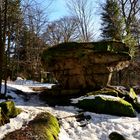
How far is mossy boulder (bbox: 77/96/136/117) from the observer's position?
1473 centimetres

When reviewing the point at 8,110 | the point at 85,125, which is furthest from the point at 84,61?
the point at 8,110

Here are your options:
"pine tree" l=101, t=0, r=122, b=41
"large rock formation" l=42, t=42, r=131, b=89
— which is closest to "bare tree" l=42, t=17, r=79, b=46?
"pine tree" l=101, t=0, r=122, b=41

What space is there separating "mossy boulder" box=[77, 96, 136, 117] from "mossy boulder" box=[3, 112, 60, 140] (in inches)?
137

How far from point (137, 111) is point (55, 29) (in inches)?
1099

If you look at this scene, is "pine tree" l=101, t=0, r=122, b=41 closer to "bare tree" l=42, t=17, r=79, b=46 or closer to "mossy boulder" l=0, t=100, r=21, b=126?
"bare tree" l=42, t=17, r=79, b=46

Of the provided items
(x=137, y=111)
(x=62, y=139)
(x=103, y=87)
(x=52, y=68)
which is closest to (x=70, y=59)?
(x=52, y=68)

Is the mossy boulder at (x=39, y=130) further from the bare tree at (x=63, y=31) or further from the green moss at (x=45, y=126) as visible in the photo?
the bare tree at (x=63, y=31)

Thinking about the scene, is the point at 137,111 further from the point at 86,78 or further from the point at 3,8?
the point at 3,8

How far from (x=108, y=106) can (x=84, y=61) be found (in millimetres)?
3210

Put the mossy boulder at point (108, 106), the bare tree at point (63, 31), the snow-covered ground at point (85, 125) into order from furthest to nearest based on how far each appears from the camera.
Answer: the bare tree at point (63, 31)
the mossy boulder at point (108, 106)
the snow-covered ground at point (85, 125)

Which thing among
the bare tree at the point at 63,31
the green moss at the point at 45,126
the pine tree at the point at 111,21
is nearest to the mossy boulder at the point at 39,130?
the green moss at the point at 45,126

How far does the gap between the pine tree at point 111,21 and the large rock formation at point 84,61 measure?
42.4ft

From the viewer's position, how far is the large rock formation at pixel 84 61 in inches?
666

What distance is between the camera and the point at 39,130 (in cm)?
993
